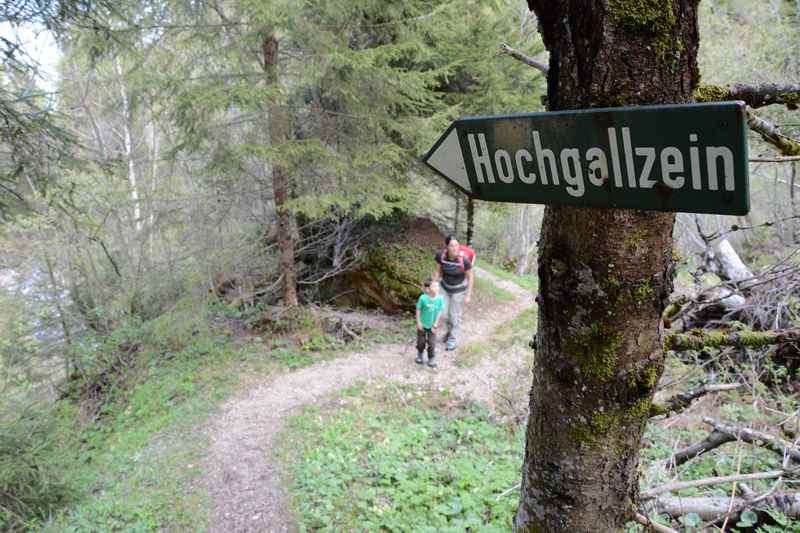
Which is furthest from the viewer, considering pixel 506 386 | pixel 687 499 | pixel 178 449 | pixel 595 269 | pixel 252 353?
pixel 252 353

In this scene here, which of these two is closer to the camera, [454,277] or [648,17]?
[648,17]

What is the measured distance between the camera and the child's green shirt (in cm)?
739

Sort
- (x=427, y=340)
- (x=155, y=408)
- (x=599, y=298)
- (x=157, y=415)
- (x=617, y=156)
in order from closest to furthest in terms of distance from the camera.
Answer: (x=617, y=156) → (x=599, y=298) → (x=157, y=415) → (x=155, y=408) → (x=427, y=340)

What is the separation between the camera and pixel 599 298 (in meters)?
1.29

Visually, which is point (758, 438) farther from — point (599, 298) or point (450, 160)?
point (450, 160)


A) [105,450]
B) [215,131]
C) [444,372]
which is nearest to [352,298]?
[444,372]

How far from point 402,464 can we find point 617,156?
4.39 meters

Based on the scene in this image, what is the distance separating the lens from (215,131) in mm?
7500

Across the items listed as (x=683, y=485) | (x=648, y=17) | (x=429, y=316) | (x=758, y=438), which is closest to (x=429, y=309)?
(x=429, y=316)

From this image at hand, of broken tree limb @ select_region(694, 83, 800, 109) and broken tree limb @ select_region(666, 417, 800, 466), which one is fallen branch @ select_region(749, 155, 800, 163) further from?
broken tree limb @ select_region(666, 417, 800, 466)

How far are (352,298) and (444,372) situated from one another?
3.82m

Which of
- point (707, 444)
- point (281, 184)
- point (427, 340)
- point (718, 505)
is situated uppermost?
point (281, 184)

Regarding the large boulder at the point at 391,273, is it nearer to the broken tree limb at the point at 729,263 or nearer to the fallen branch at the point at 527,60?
the broken tree limb at the point at 729,263

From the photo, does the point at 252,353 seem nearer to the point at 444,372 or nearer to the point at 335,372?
the point at 335,372
